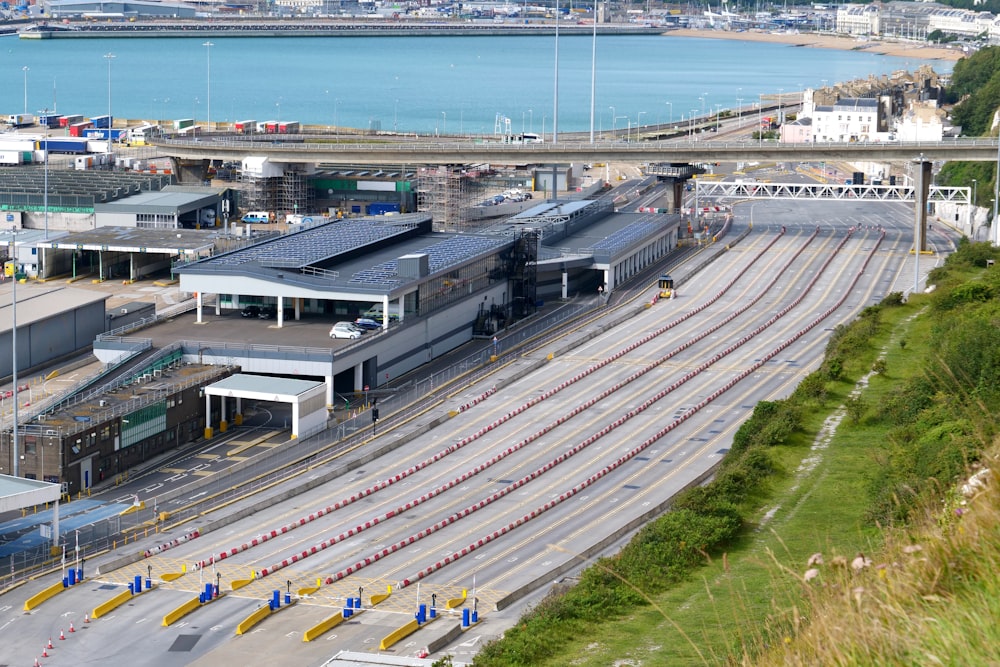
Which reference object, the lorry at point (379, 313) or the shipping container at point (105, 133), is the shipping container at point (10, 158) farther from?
the lorry at point (379, 313)

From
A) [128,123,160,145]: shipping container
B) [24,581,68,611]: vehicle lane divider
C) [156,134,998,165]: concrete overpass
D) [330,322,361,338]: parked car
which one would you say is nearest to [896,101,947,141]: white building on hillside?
[156,134,998,165]: concrete overpass

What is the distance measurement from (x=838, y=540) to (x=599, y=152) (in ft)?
226

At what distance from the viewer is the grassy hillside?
33.3ft

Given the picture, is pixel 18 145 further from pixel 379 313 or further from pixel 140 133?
pixel 379 313

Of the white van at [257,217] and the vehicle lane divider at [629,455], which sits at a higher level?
the white van at [257,217]

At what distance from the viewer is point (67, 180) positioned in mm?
→ 103312

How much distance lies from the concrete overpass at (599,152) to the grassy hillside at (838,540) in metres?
32.1

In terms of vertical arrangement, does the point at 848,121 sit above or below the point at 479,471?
above

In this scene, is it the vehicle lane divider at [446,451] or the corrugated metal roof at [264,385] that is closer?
the vehicle lane divider at [446,451]

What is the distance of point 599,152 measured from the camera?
101 metres

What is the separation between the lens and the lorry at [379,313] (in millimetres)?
65125

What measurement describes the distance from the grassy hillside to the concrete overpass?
32125 millimetres

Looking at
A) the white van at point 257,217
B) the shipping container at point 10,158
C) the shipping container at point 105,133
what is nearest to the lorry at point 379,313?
the white van at point 257,217

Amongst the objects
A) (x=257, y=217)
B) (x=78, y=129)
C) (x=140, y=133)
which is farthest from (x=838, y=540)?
(x=78, y=129)
